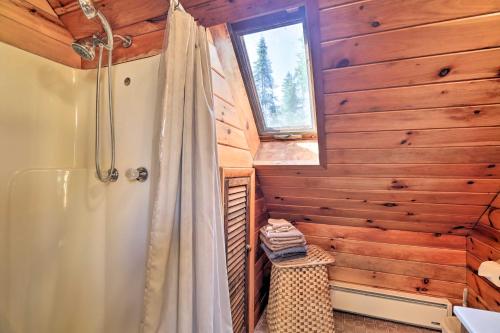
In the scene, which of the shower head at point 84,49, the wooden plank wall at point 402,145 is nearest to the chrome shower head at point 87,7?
the shower head at point 84,49

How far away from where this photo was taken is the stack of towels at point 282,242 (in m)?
1.65

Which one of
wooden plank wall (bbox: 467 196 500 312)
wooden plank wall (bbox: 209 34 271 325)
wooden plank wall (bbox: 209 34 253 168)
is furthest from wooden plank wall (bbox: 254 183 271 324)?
wooden plank wall (bbox: 467 196 500 312)

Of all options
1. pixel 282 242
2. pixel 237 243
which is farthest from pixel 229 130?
pixel 282 242

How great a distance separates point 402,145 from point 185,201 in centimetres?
117

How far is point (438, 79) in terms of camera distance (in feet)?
3.30

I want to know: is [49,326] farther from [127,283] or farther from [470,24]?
[470,24]

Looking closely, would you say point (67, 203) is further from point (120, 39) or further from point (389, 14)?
point (389, 14)

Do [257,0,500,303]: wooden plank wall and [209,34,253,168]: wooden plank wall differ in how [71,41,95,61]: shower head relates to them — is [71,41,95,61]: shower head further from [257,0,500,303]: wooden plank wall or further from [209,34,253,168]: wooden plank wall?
[257,0,500,303]: wooden plank wall

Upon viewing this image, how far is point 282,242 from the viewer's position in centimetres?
167

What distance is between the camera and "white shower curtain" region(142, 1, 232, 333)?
0.81 m

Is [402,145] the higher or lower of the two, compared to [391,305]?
higher

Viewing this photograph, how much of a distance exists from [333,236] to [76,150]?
1919 mm

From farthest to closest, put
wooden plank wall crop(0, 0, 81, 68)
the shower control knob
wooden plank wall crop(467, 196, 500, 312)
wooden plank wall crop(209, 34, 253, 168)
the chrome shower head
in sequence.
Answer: wooden plank wall crop(467, 196, 500, 312), wooden plank wall crop(209, 34, 253, 168), the shower control knob, wooden plank wall crop(0, 0, 81, 68), the chrome shower head

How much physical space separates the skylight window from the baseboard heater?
1343 millimetres
